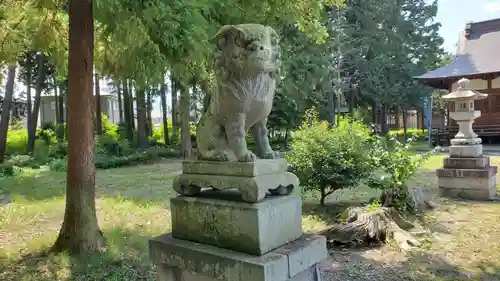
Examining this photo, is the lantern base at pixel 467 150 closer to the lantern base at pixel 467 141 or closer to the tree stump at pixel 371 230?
the lantern base at pixel 467 141

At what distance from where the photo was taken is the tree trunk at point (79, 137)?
4.51 meters

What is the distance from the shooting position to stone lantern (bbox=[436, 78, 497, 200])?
24.4 ft

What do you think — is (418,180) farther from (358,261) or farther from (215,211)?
(215,211)

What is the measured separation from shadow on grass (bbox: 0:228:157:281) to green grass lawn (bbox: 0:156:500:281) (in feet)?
0.03

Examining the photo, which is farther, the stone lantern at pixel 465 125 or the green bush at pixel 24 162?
the green bush at pixel 24 162

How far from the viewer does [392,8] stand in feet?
73.2

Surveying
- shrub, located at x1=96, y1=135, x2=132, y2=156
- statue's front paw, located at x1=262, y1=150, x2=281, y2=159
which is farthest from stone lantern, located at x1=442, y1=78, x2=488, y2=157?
shrub, located at x1=96, y1=135, x2=132, y2=156

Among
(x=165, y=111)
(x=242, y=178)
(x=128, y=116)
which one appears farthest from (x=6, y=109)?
(x=242, y=178)

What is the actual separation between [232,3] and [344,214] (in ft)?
11.7

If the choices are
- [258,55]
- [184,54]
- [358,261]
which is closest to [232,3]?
[184,54]

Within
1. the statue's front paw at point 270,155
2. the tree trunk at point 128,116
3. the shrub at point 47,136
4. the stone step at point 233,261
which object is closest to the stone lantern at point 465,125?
the stone step at point 233,261

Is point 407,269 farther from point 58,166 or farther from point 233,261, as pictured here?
point 58,166

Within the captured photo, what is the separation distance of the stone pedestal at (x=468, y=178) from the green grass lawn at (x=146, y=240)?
436 mm

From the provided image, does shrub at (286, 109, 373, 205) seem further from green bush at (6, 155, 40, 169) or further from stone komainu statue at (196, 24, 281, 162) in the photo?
green bush at (6, 155, 40, 169)
